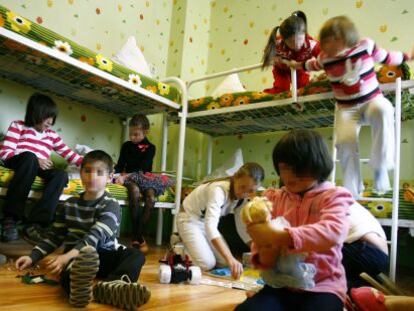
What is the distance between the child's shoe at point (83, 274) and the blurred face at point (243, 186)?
0.82 metres

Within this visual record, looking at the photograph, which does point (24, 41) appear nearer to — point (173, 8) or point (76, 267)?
point (76, 267)

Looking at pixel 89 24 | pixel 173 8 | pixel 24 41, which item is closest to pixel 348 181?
pixel 24 41

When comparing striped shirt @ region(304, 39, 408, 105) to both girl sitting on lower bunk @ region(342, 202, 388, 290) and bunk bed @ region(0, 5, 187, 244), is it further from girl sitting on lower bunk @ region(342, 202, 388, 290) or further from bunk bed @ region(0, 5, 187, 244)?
bunk bed @ region(0, 5, 187, 244)

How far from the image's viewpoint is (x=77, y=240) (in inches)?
51.0

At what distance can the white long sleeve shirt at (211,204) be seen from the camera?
1.54m

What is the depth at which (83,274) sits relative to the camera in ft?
3.04

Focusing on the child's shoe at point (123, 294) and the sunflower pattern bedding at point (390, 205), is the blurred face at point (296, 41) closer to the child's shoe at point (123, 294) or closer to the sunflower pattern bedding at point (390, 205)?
the sunflower pattern bedding at point (390, 205)

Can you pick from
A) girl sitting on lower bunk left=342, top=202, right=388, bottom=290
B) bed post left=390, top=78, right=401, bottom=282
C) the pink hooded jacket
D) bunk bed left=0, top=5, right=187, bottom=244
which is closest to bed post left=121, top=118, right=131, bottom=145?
bunk bed left=0, top=5, right=187, bottom=244

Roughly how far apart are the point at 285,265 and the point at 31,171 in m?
1.23

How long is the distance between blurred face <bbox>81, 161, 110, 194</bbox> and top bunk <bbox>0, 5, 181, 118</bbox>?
603 mm

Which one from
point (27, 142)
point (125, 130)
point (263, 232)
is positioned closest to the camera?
point (263, 232)

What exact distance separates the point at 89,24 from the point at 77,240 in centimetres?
178

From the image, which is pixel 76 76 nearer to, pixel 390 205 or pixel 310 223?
pixel 310 223

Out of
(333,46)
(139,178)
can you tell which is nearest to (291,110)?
(333,46)
